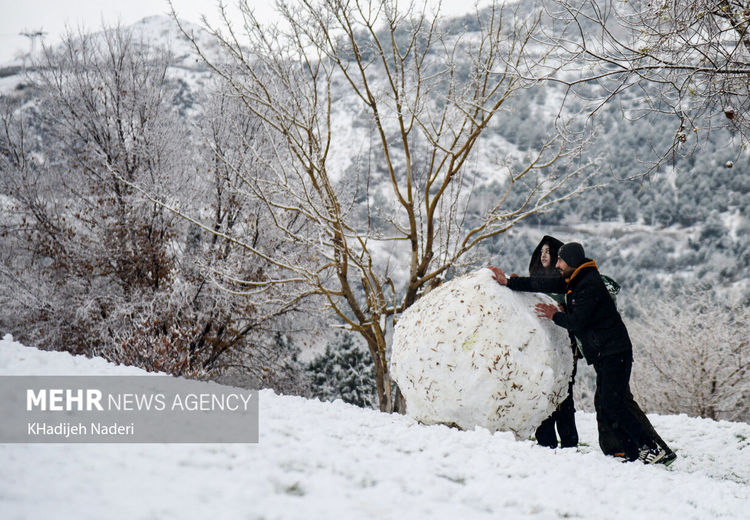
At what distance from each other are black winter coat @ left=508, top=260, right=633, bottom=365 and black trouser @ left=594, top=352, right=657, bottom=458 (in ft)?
0.28

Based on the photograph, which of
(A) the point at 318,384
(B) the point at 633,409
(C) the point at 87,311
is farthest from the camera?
(A) the point at 318,384

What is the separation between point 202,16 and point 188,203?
545 centimetres

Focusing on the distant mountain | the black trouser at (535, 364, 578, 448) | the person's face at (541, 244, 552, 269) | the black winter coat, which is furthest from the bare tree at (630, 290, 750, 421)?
the distant mountain

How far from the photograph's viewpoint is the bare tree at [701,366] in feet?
48.4

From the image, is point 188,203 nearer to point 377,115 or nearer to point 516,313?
point 377,115

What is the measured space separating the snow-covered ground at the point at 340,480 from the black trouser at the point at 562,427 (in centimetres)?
76

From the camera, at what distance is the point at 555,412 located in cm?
466

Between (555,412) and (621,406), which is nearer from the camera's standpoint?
(621,406)

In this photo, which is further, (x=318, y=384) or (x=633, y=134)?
(x=633, y=134)

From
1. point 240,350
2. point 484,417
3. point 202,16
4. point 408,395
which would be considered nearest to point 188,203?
point 240,350

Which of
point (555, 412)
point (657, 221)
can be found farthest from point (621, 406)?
point (657, 221)

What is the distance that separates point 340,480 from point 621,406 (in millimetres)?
2694

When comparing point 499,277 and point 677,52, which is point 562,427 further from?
point 677,52

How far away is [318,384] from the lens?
19578mm
